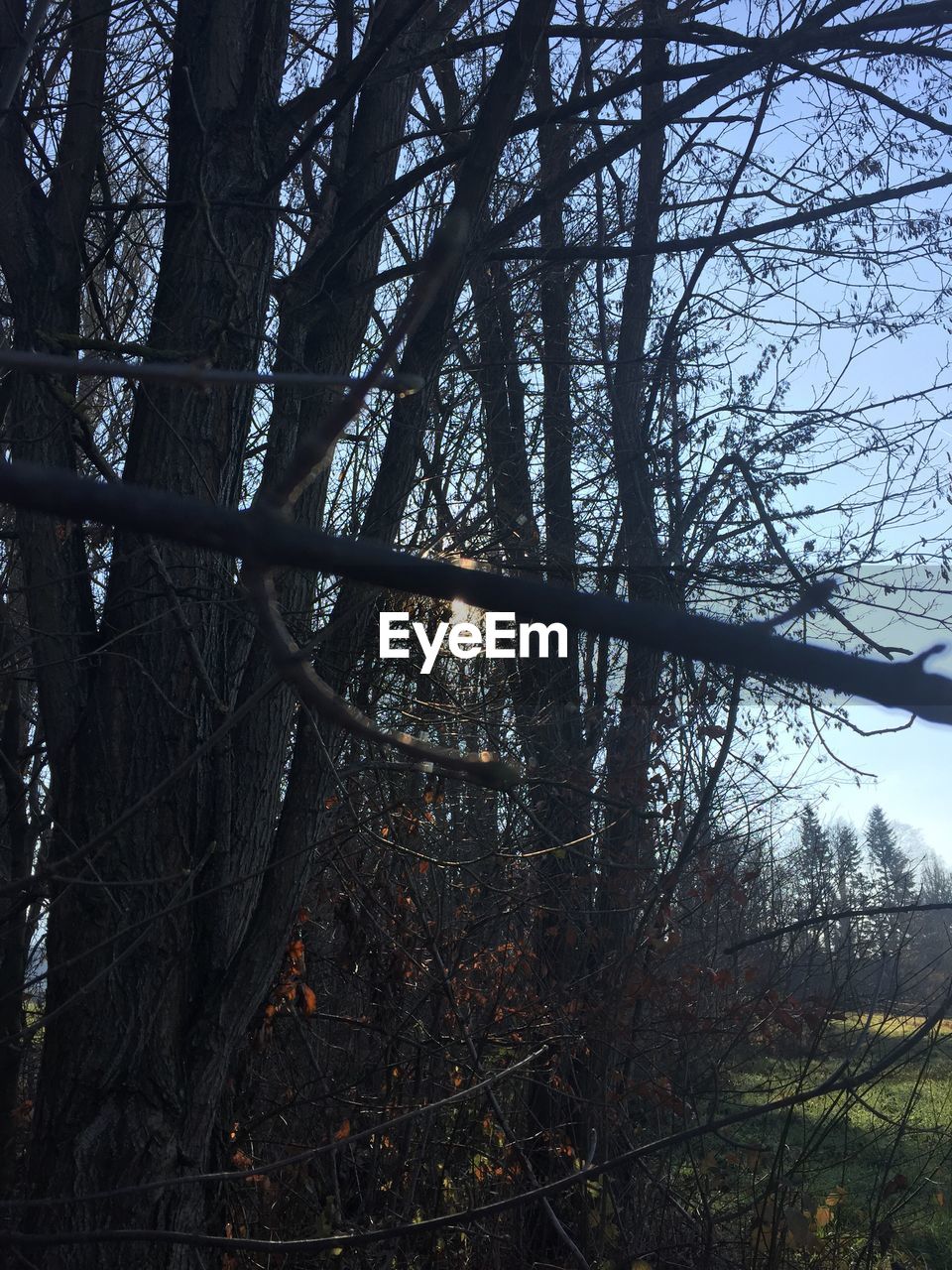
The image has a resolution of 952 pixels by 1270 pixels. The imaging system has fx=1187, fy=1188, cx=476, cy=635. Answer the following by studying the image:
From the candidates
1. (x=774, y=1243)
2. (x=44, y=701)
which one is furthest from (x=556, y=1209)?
(x=44, y=701)

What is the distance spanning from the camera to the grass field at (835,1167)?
4.33m

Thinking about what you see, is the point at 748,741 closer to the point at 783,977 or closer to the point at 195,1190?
the point at 783,977

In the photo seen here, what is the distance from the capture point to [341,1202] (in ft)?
17.5

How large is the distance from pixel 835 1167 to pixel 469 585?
6.87 m

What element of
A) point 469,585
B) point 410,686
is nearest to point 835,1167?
point 410,686

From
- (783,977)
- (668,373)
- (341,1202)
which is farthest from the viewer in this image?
(668,373)

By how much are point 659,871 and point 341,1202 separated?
253 centimetres

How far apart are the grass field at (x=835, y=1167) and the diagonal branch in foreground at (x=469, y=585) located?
2374mm

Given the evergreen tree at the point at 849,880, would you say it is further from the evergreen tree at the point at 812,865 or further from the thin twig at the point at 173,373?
the thin twig at the point at 173,373

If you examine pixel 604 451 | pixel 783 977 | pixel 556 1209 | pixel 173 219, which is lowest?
pixel 556 1209

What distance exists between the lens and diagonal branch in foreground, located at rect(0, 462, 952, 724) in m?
0.61

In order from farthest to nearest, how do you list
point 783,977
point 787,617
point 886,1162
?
point 783,977 → point 886,1162 → point 787,617

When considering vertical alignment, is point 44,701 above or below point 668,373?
below

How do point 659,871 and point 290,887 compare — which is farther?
point 659,871
